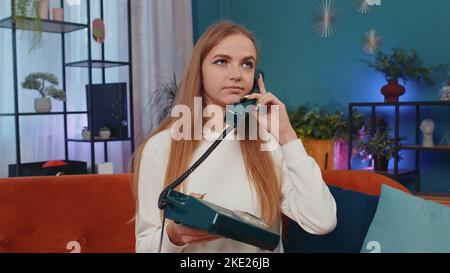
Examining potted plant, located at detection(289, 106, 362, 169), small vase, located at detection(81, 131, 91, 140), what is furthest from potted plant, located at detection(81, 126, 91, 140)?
potted plant, located at detection(289, 106, 362, 169)

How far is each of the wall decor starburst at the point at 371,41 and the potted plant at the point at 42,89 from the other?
265 cm

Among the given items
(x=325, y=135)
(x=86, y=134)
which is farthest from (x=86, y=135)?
(x=325, y=135)

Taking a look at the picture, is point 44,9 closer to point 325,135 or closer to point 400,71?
point 325,135

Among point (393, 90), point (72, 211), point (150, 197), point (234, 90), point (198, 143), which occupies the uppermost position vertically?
point (393, 90)

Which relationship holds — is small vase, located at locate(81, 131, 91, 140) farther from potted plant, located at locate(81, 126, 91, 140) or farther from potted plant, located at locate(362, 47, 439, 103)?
potted plant, located at locate(362, 47, 439, 103)

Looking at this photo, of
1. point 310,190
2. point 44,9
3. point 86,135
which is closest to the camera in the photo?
point 310,190

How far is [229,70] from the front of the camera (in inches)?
47.1

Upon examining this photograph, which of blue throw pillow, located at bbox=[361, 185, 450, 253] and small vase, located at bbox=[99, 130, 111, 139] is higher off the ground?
small vase, located at bbox=[99, 130, 111, 139]

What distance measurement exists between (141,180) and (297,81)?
11.7ft

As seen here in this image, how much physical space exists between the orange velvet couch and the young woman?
384mm

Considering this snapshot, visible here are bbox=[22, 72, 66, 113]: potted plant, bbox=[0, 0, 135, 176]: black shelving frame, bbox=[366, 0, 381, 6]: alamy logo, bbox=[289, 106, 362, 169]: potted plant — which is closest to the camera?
bbox=[0, 0, 135, 176]: black shelving frame

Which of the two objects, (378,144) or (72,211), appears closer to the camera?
(72,211)

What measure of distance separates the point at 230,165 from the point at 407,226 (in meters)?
0.52

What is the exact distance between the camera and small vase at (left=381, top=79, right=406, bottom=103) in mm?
3666
